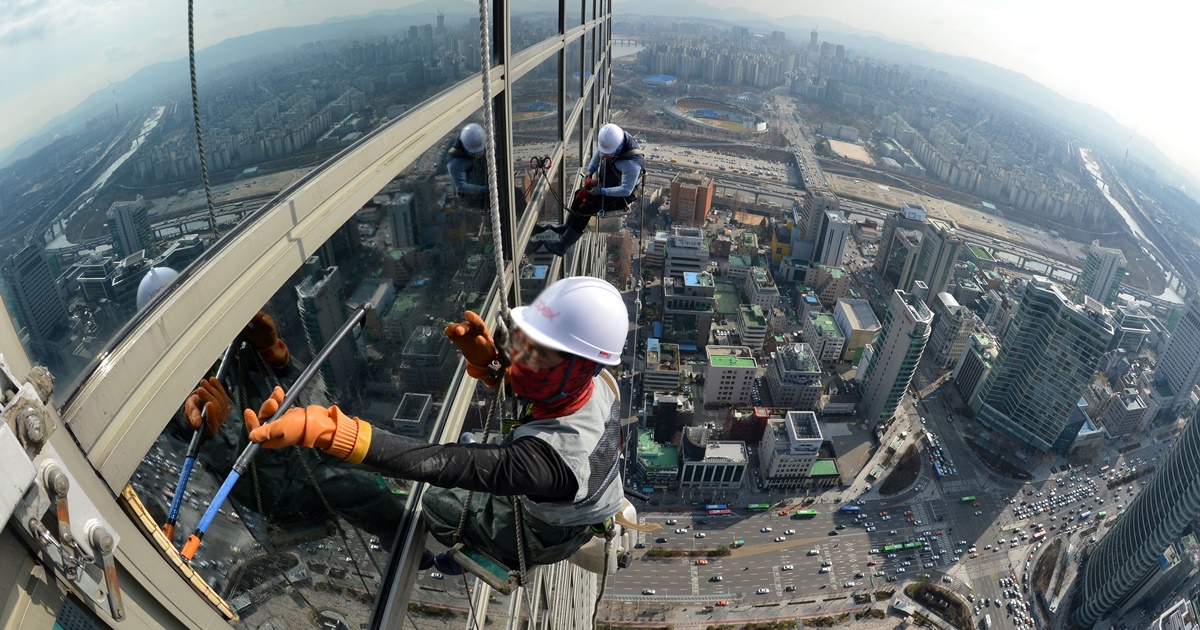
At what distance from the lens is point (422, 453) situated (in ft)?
3.62

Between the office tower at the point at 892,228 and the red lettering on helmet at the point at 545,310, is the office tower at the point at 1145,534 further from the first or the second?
the red lettering on helmet at the point at 545,310

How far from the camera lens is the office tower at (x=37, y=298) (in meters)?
0.67

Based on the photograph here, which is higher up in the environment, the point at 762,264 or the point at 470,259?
the point at 470,259

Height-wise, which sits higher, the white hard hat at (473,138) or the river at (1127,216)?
the white hard hat at (473,138)

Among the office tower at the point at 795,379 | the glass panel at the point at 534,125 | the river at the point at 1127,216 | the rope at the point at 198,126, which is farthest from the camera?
the river at the point at 1127,216

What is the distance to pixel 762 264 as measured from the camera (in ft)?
87.9

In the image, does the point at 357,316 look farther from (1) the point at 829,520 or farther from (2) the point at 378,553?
(1) the point at 829,520

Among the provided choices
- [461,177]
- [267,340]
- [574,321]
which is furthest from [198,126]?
[461,177]

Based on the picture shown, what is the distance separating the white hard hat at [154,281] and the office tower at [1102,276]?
34.0 m

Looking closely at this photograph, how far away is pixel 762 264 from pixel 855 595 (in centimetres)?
1588

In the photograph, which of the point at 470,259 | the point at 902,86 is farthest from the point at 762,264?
the point at 902,86

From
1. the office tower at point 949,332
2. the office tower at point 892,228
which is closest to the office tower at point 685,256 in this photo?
the office tower at point 949,332

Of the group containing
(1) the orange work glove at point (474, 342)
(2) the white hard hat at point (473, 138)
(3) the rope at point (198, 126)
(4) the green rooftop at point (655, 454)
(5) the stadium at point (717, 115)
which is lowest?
(4) the green rooftop at point (655, 454)

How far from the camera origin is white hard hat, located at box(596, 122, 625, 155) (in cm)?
396
